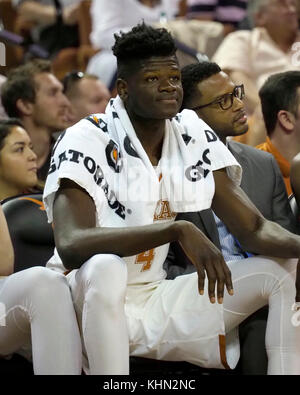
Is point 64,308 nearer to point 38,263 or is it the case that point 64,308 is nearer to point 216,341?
point 216,341

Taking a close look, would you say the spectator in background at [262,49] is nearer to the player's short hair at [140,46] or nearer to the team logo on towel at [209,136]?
the team logo on towel at [209,136]

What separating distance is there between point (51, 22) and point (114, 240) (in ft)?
13.7

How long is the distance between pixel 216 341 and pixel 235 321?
91 mm

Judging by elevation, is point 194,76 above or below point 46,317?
above

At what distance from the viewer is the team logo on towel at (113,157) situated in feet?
8.14

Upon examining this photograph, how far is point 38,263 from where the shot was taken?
9.62 ft

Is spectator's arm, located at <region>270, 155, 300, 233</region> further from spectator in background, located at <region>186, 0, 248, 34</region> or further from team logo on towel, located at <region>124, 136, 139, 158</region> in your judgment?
spectator in background, located at <region>186, 0, 248, 34</region>

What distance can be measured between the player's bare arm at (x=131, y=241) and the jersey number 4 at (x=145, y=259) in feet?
0.75

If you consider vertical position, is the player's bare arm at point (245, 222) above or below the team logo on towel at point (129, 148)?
below

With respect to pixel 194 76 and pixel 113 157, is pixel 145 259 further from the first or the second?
pixel 194 76

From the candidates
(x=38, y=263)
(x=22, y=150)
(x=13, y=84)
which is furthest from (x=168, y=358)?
(x=13, y=84)

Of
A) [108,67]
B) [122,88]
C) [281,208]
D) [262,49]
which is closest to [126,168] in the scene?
[122,88]

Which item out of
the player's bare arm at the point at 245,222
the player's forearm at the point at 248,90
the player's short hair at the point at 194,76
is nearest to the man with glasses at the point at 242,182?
the player's short hair at the point at 194,76

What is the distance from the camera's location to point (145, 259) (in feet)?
8.30
